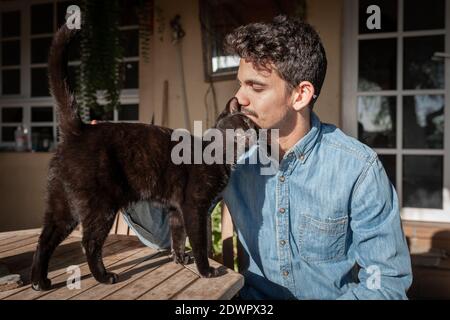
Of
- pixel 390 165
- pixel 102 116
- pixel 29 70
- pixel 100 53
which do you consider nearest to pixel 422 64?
pixel 390 165

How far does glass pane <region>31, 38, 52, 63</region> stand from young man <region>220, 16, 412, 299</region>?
4.44 meters

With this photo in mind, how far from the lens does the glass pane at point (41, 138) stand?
5.29 m

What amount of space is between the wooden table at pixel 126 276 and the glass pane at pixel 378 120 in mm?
2887

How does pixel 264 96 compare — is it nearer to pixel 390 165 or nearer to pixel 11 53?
pixel 390 165

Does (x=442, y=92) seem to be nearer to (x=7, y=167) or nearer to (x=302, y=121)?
(x=302, y=121)

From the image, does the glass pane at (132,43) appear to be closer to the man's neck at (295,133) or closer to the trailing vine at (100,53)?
the trailing vine at (100,53)

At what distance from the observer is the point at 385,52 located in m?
3.93

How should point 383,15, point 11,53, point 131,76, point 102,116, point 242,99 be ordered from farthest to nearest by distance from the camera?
point 11,53
point 131,76
point 102,116
point 383,15
point 242,99

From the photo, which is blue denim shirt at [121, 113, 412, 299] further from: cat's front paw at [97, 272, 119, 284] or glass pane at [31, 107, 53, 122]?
glass pane at [31, 107, 53, 122]

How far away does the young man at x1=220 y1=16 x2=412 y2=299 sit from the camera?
1523 millimetres

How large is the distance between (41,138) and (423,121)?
4.69 meters

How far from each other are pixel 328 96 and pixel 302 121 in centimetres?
220

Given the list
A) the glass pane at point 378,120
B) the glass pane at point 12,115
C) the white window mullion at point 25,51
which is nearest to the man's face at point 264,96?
the glass pane at point 378,120

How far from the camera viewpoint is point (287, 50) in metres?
1.59
